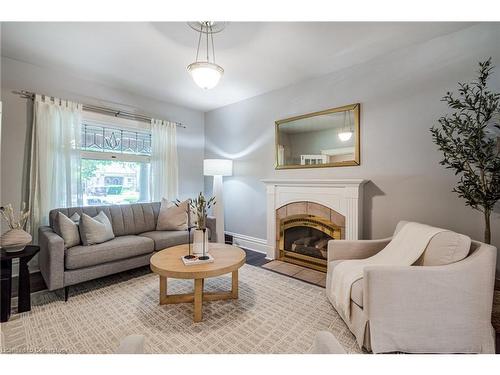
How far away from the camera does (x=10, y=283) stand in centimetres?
190

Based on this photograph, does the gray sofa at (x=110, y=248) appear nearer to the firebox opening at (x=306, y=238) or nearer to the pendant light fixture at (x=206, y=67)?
the firebox opening at (x=306, y=238)

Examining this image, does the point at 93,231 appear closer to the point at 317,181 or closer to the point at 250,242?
the point at 250,242

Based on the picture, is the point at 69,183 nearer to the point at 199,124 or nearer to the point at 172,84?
the point at 172,84

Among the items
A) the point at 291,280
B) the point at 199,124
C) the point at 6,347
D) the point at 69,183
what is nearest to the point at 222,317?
the point at 291,280

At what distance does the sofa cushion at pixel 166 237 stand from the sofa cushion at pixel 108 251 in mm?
89

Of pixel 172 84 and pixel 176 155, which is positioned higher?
pixel 172 84

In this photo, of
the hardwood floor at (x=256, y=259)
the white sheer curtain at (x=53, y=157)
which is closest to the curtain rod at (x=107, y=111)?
the white sheer curtain at (x=53, y=157)

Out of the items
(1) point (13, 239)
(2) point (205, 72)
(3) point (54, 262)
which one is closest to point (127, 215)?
(3) point (54, 262)

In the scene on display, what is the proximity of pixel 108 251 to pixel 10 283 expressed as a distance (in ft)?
2.43

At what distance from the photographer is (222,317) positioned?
1.98 meters

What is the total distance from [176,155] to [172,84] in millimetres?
1214

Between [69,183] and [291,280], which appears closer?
[291,280]

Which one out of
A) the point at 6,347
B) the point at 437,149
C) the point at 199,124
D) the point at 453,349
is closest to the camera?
the point at 453,349

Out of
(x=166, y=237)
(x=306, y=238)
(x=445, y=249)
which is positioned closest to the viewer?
(x=445, y=249)
